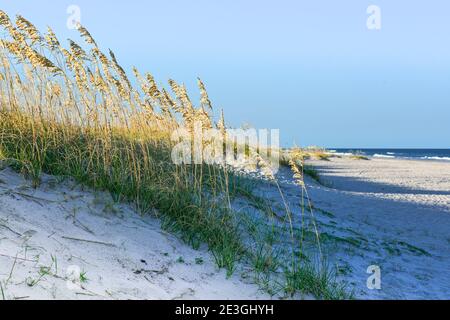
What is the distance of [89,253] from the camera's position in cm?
419

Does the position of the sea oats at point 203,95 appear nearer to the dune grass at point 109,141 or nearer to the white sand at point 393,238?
the dune grass at point 109,141

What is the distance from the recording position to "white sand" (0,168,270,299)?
367cm

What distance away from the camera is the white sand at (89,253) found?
367 centimetres

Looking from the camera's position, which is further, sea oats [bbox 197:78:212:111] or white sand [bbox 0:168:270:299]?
sea oats [bbox 197:78:212:111]

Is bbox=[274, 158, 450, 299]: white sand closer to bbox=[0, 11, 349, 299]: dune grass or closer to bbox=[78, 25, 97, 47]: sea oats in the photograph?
bbox=[0, 11, 349, 299]: dune grass

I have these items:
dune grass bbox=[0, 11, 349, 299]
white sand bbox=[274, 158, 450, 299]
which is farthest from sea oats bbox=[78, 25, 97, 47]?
white sand bbox=[274, 158, 450, 299]

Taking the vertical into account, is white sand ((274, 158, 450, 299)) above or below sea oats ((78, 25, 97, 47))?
below

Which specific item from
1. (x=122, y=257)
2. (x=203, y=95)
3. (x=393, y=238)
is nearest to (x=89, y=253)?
(x=122, y=257)

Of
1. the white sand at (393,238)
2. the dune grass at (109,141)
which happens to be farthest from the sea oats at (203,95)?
the white sand at (393,238)

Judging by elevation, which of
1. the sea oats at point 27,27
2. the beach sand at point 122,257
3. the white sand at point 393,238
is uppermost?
the sea oats at point 27,27

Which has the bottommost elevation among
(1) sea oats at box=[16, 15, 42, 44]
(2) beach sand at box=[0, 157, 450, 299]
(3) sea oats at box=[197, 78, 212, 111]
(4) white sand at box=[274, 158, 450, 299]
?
(4) white sand at box=[274, 158, 450, 299]

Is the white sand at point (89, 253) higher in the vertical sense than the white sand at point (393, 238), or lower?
higher

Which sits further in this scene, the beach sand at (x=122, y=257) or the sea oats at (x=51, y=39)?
the sea oats at (x=51, y=39)
